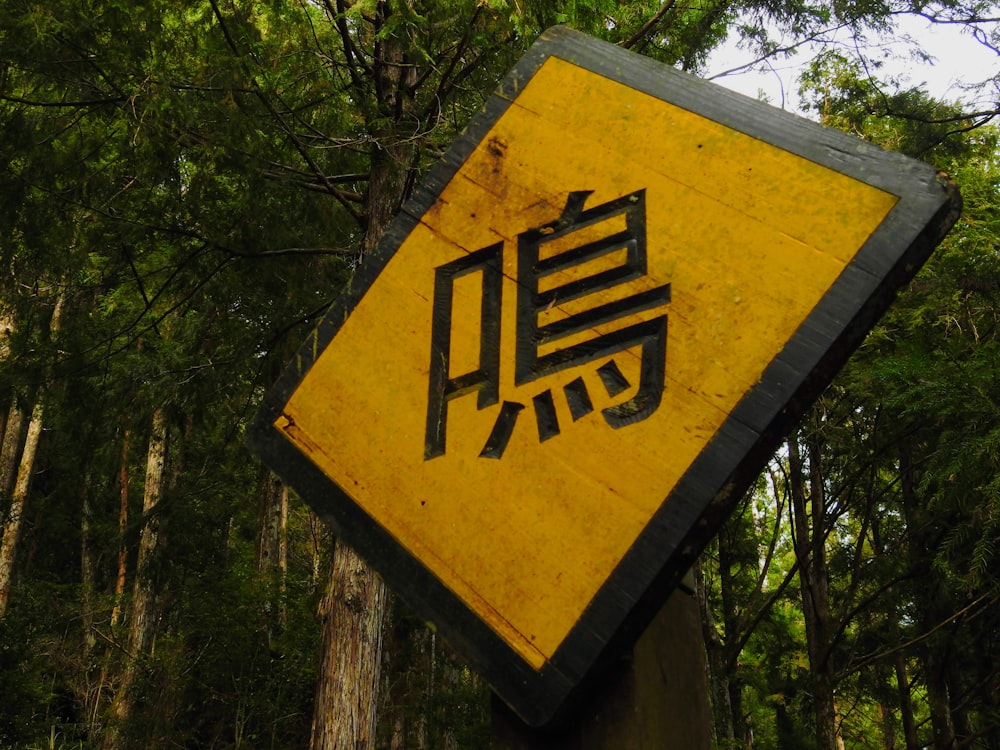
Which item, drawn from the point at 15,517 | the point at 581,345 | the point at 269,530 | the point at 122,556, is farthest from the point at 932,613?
the point at 122,556

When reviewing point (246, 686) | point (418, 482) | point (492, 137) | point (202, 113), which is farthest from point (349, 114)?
point (246, 686)

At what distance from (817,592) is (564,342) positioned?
7.76 m

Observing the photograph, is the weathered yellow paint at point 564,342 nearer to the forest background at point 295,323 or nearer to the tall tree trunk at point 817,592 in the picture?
the forest background at point 295,323

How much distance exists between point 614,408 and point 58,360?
5.76 meters

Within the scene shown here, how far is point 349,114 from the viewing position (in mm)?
5539

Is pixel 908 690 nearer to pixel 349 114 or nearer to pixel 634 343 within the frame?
pixel 349 114

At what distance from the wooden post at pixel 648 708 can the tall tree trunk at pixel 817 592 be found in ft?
22.4

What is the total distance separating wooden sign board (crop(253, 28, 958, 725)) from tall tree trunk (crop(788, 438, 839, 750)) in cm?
717

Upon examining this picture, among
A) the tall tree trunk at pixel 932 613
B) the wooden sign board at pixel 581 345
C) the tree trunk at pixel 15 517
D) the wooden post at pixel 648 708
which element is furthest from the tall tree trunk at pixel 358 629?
the tree trunk at pixel 15 517

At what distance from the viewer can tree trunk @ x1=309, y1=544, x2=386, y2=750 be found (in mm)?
4414

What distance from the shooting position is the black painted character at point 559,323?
3.28 ft

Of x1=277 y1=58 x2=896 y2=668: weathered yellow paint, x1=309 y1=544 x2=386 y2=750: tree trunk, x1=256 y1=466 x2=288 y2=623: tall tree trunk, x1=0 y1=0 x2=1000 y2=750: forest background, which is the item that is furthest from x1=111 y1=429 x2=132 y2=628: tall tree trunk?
x1=277 y1=58 x2=896 y2=668: weathered yellow paint

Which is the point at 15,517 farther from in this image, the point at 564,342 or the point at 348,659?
the point at 564,342

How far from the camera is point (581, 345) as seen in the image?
103cm
